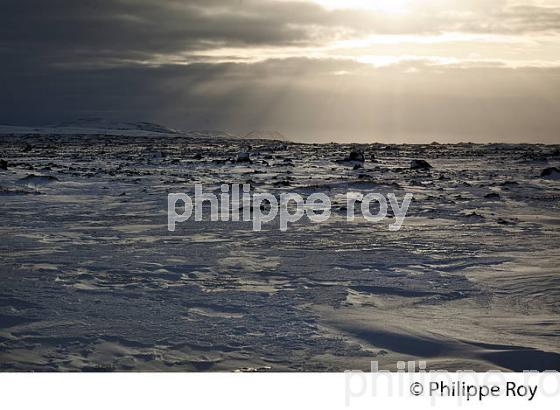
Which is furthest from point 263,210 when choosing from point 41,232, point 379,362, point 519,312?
point 379,362

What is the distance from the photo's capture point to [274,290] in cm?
637

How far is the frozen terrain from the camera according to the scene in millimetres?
4719

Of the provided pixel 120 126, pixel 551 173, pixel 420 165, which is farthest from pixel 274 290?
pixel 120 126

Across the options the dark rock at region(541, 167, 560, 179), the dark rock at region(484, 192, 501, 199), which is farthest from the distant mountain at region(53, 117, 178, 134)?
the dark rock at region(484, 192, 501, 199)

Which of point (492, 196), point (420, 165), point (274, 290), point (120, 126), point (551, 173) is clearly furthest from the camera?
point (120, 126)

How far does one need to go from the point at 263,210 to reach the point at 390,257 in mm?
4057

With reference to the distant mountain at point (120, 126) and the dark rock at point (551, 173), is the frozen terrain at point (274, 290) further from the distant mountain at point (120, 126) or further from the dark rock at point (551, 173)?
the distant mountain at point (120, 126)

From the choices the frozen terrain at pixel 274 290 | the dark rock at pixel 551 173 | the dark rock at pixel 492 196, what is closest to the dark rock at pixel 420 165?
the dark rock at pixel 551 173

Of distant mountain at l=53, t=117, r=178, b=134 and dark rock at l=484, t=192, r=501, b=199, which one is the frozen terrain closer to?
dark rock at l=484, t=192, r=501, b=199

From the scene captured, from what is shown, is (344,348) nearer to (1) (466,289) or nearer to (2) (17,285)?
(1) (466,289)

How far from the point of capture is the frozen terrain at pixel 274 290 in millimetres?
4719

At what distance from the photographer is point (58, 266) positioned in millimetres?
7137

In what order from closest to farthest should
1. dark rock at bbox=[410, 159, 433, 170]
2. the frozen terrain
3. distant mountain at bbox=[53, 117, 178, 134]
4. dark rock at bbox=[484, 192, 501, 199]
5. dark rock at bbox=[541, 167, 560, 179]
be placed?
the frozen terrain, dark rock at bbox=[484, 192, 501, 199], dark rock at bbox=[541, 167, 560, 179], dark rock at bbox=[410, 159, 433, 170], distant mountain at bbox=[53, 117, 178, 134]

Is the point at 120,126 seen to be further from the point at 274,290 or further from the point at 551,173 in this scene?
the point at 274,290
